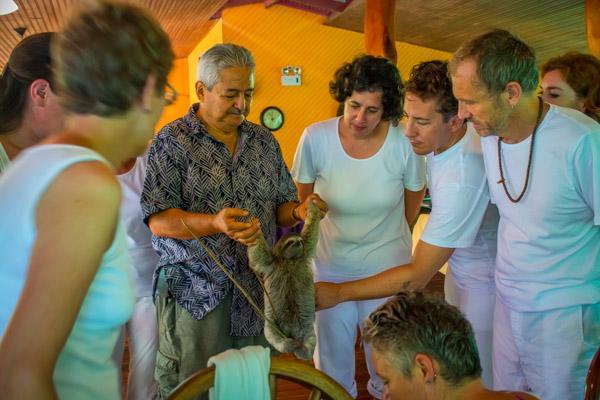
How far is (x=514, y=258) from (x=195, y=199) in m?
1.04

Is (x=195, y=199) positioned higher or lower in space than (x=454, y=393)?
higher

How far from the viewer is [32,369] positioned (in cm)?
70

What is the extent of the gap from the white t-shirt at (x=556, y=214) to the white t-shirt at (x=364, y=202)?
524 mm

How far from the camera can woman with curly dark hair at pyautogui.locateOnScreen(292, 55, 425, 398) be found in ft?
7.14

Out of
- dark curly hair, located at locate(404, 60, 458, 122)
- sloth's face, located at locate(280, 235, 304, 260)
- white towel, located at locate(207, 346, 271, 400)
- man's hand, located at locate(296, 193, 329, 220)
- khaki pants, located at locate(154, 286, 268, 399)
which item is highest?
dark curly hair, located at locate(404, 60, 458, 122)

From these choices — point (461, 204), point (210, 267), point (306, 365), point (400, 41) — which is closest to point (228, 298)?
point (210, 267)

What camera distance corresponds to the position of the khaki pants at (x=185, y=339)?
5.90ft

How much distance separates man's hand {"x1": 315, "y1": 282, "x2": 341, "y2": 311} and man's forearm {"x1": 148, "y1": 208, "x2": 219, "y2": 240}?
40cm

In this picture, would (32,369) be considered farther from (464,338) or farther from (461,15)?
(461,15)

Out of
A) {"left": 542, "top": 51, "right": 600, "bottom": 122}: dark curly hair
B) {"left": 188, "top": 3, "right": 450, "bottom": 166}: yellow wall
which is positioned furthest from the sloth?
{"left": 188, "top": 3, "right": 450, "bottom": 166}: yellow wall

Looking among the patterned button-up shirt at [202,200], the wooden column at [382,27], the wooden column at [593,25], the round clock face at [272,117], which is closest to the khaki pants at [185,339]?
the patterned button-up shirt at [202,200]

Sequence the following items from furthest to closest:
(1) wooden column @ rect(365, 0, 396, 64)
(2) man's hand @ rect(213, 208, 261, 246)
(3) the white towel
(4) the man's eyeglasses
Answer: (1) wooden column @ rect(365, 0, 396, 64) → (2) man's hand @ rect(213, 208, 261, 246) → (3) the white towel → (4) the man's eyeglasses

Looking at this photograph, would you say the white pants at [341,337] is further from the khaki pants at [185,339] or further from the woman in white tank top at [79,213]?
the woman in white tank top at [79,213]

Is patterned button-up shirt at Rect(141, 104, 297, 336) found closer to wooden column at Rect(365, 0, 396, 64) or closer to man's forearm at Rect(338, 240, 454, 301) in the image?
man's forearm at Rect(338, 240, 454, 301)
